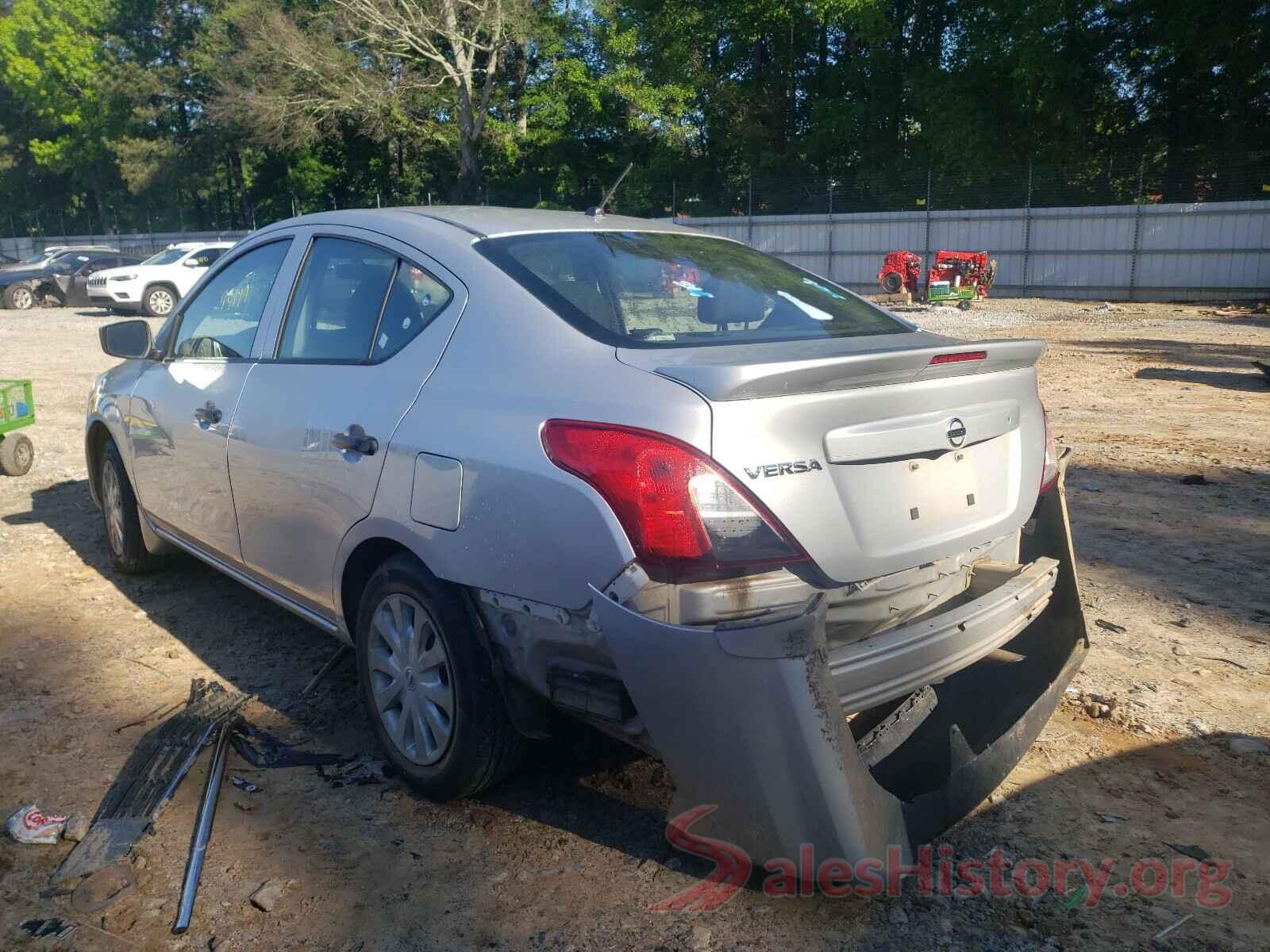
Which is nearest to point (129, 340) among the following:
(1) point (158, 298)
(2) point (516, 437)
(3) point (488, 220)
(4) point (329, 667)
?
(4) point (329, 667)

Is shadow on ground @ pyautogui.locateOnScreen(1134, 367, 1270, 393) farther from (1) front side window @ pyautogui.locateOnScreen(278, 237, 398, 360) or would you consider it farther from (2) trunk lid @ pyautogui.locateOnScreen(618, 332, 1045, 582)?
(1) front side window @ pyautogui.locateOnScreen(278, 237, 398, 360)

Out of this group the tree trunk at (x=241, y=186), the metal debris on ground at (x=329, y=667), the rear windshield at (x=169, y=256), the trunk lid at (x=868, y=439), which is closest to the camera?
the trunk lid at (x=868, y=439)

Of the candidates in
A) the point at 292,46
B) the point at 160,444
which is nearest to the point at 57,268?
the point at 292,46

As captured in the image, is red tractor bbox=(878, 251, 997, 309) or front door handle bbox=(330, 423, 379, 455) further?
red tractor bbox=(878, 251, 997, 309)

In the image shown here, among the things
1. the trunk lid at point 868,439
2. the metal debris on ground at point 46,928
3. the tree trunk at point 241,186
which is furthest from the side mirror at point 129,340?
the tree trunk at point 241,186

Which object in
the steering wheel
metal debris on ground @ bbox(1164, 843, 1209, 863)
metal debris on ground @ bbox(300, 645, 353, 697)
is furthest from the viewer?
the steering wheel

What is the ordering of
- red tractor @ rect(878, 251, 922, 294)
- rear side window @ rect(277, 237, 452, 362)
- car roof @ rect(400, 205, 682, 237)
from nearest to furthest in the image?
rear side window @ rect(277, 237, 452, 362) → car roof @ rect(400, 205, 682, 237) → red tractor @ rect(878, 251, 922, 294)

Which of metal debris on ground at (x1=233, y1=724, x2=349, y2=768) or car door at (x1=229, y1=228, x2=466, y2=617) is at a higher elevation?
car door at (x1=229, y1=228, x2=466, y2=617)

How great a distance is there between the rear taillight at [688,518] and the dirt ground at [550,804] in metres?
0.85

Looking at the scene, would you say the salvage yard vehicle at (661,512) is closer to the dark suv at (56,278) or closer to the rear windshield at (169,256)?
the rear windshield at (169,256)

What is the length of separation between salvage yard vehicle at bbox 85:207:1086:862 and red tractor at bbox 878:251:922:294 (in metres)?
20.1

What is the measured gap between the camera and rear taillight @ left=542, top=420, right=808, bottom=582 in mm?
2316

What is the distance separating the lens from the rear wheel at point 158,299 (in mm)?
22641

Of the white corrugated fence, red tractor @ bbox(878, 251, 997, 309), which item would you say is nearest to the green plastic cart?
the white corrugated fence
